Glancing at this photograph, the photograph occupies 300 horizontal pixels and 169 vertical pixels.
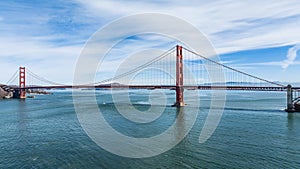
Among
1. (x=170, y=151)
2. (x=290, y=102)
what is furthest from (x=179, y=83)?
(x=170, y=151)

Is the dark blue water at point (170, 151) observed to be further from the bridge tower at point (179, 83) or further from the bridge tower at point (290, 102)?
the bridge tower at point (179, 83)

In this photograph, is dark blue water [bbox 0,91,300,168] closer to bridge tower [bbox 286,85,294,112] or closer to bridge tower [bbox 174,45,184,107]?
bridge tower [bbox 286,85,294,112]

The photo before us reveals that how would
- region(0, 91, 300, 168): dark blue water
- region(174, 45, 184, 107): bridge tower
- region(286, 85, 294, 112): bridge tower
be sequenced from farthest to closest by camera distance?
region(174, 45, 184, 107): bridge tower < region(286, 85, 294, 112): bridge tower < region(0, 91, 300, 168): dark blue water

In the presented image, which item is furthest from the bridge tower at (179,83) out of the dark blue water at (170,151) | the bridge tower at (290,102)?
the dark blue water at (170,151)

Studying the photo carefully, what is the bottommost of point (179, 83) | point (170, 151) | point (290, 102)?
point (170, 151)

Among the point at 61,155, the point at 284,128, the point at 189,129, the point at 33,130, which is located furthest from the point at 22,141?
the point at 284,128

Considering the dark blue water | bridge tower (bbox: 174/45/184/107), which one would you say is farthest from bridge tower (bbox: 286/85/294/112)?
bridge tower (bbox: 174/45/184/107)

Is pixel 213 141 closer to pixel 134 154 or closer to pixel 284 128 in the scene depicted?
pixel 134 154

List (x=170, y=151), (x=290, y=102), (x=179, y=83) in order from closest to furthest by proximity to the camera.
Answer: (x=170, y=151) < (x=290, y=102) < (x=179, y=83)

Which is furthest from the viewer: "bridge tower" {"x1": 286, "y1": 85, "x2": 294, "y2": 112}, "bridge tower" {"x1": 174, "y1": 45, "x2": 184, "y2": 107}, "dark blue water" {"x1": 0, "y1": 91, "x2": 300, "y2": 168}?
"bridge tower" {"x1": 174, "y1": 45, "x2": 184, "y2": 107}

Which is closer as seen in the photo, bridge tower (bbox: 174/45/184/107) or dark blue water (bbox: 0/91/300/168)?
dark blue water (bbox: 0/91/300/168)

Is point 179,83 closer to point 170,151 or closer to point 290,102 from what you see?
point 290,102
